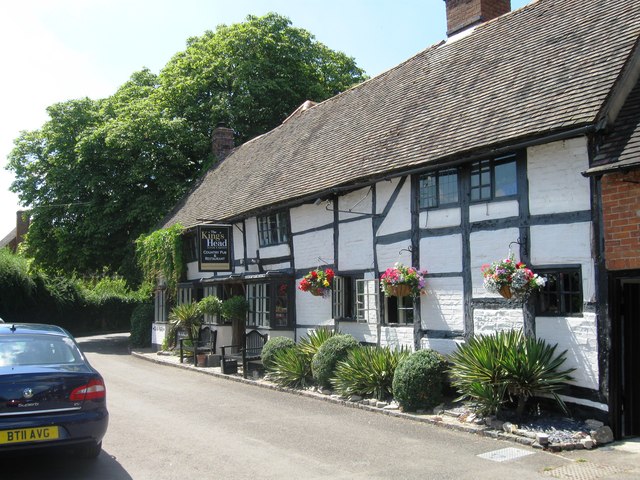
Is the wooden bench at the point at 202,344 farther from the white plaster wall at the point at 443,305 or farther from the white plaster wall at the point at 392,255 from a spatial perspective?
the white plaster wall at the point at 443,305

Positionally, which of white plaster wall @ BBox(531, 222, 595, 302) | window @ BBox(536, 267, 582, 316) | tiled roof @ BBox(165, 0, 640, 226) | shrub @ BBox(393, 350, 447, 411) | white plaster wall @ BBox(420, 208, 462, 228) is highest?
tiled roof @ BBox(165, 0, 640, 226)

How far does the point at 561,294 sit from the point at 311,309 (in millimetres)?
6561

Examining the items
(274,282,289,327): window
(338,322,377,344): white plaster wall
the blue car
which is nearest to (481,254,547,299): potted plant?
(338,322,377,344): white plaster wall

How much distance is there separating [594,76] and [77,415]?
8544mm

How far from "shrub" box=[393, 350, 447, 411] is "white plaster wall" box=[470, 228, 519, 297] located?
1.40m

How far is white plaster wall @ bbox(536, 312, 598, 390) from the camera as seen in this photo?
8148 millimetres

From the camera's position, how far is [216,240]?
672 inches

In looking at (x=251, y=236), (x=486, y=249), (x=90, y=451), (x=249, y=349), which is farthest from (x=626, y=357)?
(x=251, y=236)

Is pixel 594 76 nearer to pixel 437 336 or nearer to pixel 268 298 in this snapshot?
pixel 437 336

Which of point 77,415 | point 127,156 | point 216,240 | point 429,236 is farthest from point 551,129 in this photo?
point 127,156

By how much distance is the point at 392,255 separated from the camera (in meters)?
11.7

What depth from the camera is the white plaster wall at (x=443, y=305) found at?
33.6 feet

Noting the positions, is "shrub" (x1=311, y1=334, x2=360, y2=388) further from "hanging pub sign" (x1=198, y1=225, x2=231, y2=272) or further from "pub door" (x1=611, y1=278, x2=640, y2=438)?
"hanging pub sign" (x1=198, y1=225, x2=231, y2=272)

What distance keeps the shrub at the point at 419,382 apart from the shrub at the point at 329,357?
1925 millimetres
